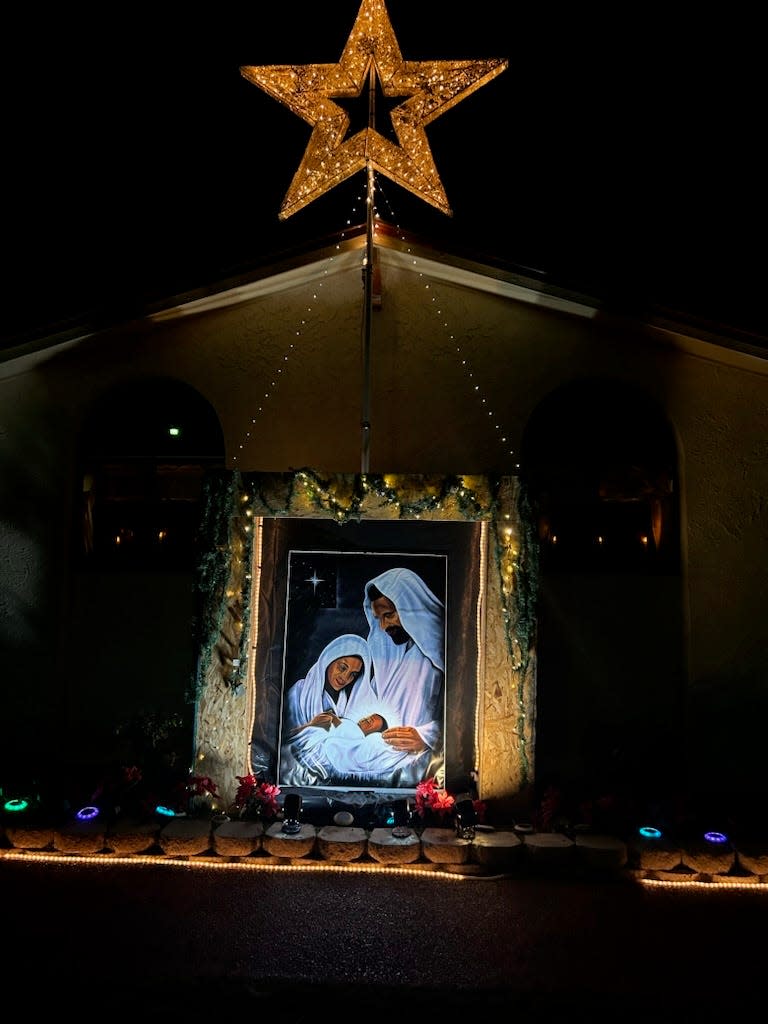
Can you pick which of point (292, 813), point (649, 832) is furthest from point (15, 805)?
point (649, 832)

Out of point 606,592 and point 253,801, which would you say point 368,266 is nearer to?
point 606,592

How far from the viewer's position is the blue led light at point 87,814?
21.1 ft

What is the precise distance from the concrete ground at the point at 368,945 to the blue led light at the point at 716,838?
A: 0.43 metres

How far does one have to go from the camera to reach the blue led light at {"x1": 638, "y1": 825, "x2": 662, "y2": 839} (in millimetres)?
6148

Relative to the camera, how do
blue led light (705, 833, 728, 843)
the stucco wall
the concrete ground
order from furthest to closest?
1. the stucco wall
2. blue led light (705, 833, 728, 843)
3. the concrete ground

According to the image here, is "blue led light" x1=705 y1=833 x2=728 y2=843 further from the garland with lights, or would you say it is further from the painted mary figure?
the painted mary figure

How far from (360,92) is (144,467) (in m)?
4.71

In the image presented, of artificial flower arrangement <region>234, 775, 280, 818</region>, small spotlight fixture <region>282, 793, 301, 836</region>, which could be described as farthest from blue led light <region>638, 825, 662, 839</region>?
artificial flower arrangement <region>234, 775, 280, 818</region>

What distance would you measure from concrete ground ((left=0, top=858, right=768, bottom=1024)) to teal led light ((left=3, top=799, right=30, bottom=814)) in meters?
0.59

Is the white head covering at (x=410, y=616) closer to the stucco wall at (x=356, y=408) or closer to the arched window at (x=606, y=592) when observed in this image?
the arched window at (x=606, y=592)

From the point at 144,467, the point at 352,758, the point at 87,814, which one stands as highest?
the point at 144,467

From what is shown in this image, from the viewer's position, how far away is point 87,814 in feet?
21.2

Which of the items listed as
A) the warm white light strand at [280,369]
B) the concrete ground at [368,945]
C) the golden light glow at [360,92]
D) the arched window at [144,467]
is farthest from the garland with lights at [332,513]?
the golden light glow at [360,92]

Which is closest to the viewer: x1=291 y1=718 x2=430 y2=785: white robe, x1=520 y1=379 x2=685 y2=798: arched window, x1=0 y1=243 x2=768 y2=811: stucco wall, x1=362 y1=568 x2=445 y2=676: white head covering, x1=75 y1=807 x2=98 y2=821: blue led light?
x1=75 y1=807 x2=98 y2=821: blue led light
